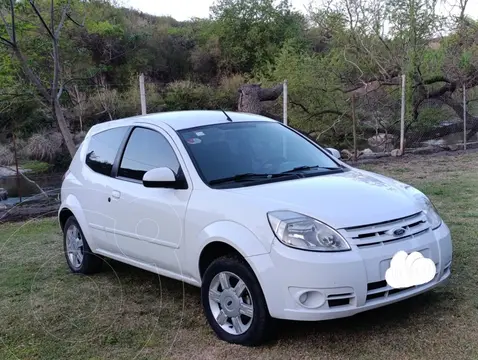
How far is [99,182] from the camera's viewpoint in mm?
5180

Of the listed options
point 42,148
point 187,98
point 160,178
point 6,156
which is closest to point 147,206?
point 160,178

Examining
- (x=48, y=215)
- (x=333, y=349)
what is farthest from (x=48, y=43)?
(x=333, y=349)

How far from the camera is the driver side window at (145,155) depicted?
4.53 metres

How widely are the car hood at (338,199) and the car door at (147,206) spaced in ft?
1.93

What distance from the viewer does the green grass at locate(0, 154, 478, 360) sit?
356cm

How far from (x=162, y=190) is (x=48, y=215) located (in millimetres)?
5681

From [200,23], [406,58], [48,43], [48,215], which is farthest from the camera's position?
[200,23]

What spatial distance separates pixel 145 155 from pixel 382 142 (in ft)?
46.0

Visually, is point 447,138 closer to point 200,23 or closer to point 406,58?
point 406,58

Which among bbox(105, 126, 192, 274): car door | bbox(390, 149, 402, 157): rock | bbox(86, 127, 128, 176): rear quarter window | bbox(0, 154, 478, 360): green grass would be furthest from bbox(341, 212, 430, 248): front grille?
bbox(390, 149, 402, 157): rock

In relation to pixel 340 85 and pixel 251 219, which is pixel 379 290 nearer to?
pixel 251 219

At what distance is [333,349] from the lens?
139 inches

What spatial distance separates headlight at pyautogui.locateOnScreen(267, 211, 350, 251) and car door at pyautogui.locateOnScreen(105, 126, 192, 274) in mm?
939

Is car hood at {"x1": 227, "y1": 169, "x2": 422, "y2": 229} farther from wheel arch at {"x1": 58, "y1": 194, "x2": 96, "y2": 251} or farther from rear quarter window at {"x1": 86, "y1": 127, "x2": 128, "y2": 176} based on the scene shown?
wheel arch at {"x1": 58, "y1": 194, "x2": 96, "y2": 251}
